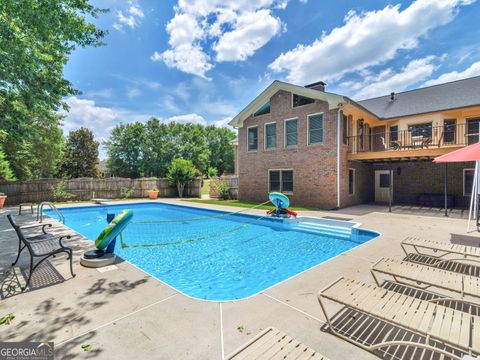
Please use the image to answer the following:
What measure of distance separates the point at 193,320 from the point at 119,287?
1.66 metres

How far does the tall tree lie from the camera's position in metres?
6.72

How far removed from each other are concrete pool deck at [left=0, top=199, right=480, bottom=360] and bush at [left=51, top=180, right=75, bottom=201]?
1551 centimetres

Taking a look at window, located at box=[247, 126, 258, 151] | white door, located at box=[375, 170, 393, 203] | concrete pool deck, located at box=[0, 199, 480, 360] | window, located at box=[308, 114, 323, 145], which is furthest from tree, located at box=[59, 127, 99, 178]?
white door, located at box=[375, 170, 393, 203]

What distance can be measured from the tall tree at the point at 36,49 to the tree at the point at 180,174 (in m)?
11.3

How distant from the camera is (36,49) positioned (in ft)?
25.5

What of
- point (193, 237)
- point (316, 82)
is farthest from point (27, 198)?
point (316, 82)

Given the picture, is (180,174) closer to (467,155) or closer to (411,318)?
(467,155)

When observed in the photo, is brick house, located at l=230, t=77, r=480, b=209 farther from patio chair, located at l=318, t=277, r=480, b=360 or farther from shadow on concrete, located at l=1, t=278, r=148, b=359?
shadow on concrete, located at l=1, t=278, r=148, b=359

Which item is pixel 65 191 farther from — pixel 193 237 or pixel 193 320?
pixel 193 320

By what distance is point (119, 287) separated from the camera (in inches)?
151

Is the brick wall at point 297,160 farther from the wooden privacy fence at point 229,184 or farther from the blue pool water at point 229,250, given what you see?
the blue pool water at point 229,250

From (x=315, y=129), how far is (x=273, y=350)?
13367 millimetres

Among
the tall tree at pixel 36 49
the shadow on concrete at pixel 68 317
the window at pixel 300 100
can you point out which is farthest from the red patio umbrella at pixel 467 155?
the tall tree at pixel 36 49

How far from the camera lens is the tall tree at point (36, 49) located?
22.1ft
